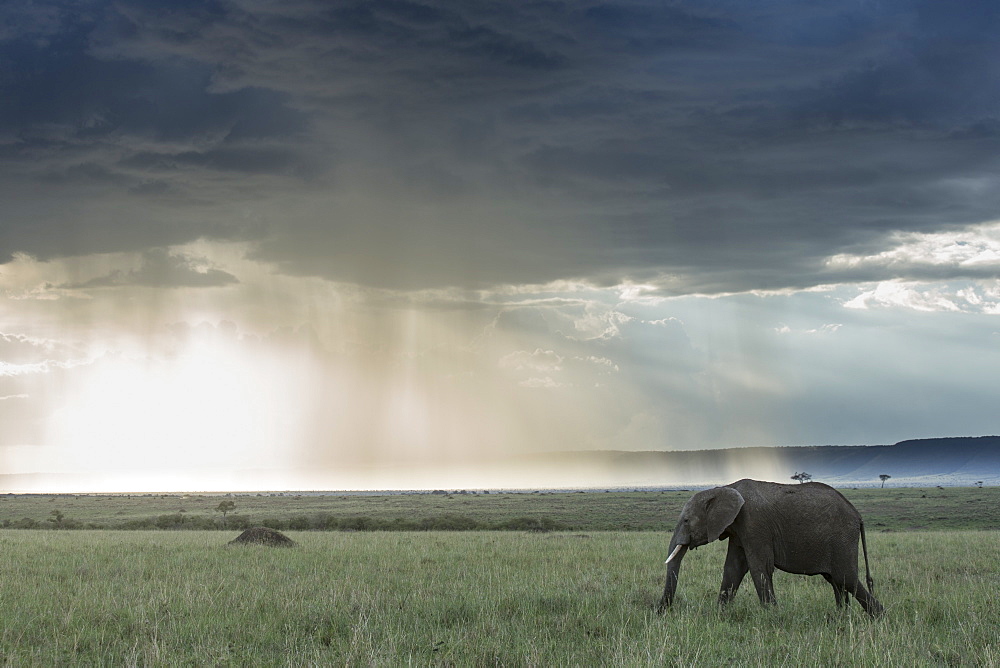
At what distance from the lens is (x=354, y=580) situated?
58.9ft

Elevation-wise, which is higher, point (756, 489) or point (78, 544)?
point (756, 489)

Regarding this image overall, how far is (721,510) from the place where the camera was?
13.7 meters

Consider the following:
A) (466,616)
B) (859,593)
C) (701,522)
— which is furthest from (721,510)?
(466,616)

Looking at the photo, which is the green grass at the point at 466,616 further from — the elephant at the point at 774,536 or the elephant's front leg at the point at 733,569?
the elephant at the point at 774,536

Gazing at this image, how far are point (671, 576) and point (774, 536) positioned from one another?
2.01 m

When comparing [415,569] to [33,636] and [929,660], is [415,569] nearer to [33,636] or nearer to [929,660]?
[33,636]

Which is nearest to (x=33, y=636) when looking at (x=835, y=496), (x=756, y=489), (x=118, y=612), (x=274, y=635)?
(x=118, y=612)

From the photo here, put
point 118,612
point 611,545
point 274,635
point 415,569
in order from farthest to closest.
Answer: point 611,545, point 415,569, point 118,612, point 274,635

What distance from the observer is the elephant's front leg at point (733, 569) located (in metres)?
14.0

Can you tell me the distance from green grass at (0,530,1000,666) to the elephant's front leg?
439 millimetres

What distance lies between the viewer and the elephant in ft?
44.9

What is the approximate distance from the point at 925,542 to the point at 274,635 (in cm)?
2667

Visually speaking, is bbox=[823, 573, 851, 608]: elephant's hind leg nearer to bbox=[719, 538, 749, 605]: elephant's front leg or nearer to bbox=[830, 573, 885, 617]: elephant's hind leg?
bbox=[830, 573, 885, 617]: elephant's hind leg

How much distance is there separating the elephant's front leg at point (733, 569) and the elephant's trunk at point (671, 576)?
97 centimetres
